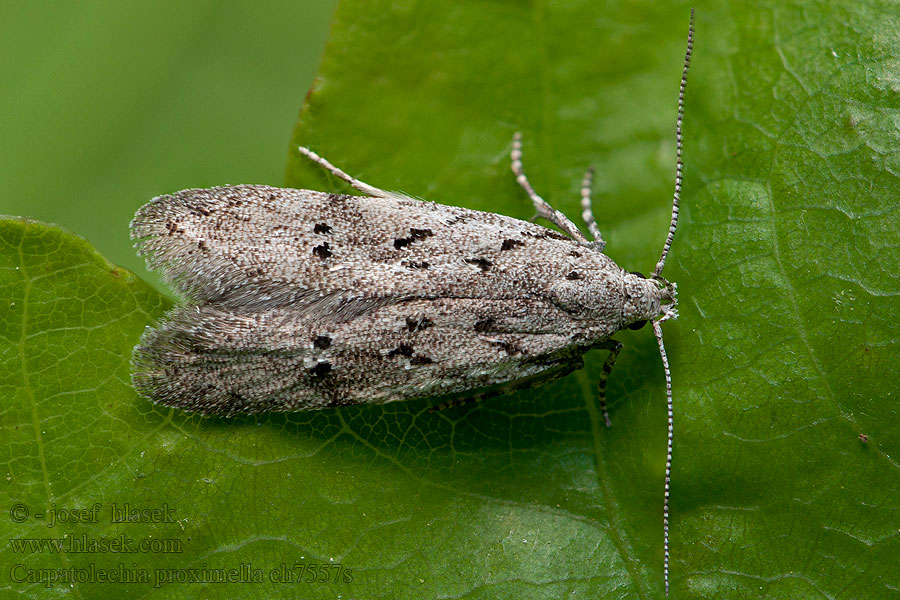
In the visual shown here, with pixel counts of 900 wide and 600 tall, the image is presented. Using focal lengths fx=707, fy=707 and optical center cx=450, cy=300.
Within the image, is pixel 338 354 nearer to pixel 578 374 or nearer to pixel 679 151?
pixel 578 374

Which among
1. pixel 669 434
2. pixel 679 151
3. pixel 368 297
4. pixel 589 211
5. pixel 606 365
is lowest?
pixel 669 434

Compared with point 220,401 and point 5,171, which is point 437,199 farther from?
point 5,171

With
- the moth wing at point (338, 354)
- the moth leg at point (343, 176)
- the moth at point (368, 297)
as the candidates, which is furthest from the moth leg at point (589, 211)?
the moth leg at point (343, 176)

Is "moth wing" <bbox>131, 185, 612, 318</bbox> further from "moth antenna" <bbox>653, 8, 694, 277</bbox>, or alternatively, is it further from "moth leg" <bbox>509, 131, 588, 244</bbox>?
"moth antenna" <bbox>653, 8, 694, 277</bbox>

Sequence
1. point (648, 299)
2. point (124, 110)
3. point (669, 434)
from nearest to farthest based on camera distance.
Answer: point (669, 434), point (648, 299), point (124, 110)

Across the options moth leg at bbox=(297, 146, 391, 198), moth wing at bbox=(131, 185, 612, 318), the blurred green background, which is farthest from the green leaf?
the blurred green background

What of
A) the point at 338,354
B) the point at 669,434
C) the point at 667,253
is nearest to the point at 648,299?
the point at 667,253
